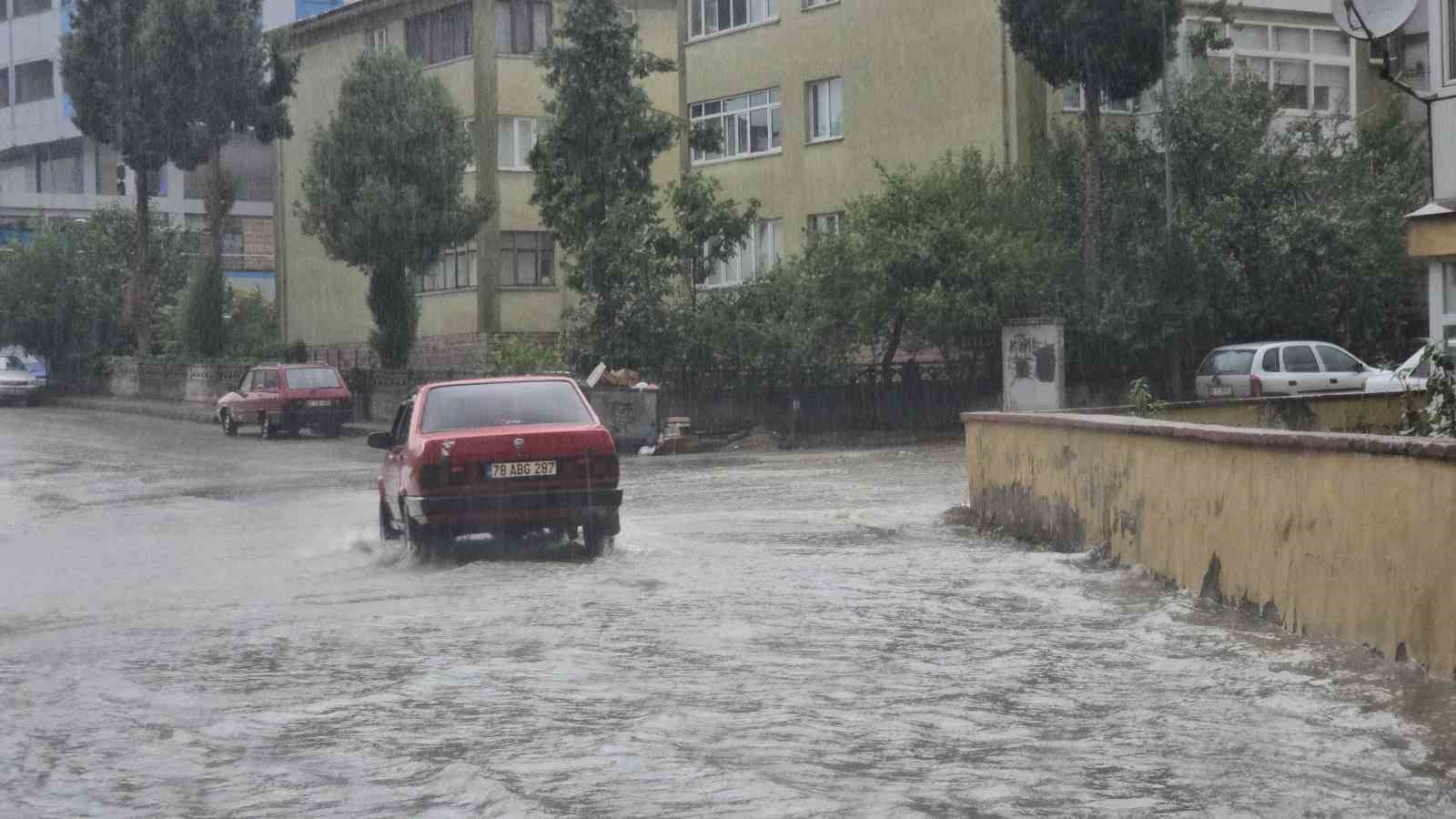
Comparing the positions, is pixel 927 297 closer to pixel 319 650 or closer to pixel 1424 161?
pixel 1424 161

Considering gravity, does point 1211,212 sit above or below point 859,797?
above

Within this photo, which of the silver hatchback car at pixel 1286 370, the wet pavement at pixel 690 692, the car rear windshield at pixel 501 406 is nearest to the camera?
the wet pavement at pixel 690 692

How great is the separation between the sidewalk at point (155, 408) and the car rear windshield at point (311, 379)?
1251 millimetres

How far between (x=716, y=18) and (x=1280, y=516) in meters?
36.6

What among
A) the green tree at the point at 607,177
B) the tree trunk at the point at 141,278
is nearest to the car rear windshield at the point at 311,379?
the green tree at the point at 607,177

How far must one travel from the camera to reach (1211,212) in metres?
37.0

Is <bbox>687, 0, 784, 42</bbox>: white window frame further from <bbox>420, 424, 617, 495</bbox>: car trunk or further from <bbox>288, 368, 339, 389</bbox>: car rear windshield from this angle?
<bbox>420, 424, 617, 495</bbox>: car trunk

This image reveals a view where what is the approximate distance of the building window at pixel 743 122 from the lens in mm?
44625

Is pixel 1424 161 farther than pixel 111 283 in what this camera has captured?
No

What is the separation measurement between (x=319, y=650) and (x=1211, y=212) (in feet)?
94.8

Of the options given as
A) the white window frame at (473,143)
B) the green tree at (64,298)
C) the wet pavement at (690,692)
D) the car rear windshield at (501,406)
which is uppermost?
the white window frame at (473,143)

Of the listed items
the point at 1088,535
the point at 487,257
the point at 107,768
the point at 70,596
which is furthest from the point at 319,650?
the point at 487,257

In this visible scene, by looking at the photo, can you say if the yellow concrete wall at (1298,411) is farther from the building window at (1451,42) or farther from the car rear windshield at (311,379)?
the car rear windshield at (311,379)

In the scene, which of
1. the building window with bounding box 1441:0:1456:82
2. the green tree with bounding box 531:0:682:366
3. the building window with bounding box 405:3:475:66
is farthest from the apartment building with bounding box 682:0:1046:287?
the building window with bounding box 1441:0:1456:82
